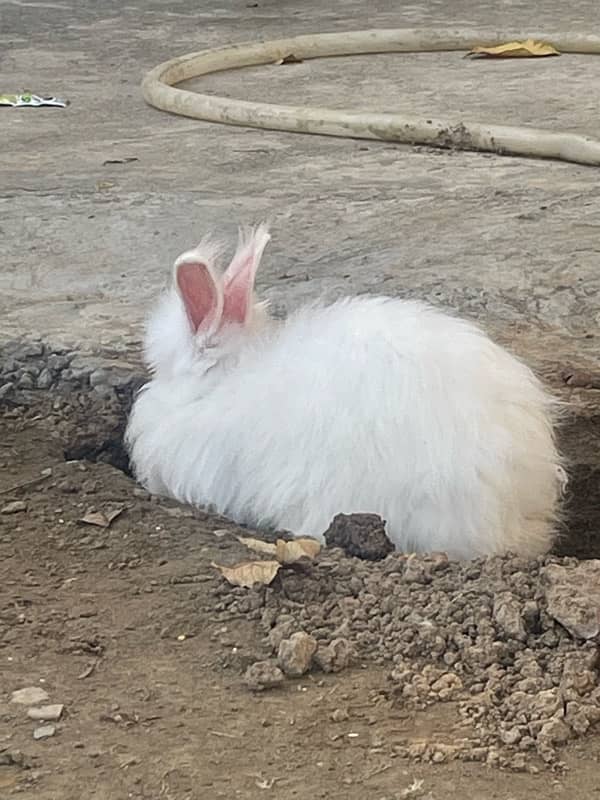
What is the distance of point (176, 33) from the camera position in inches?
331

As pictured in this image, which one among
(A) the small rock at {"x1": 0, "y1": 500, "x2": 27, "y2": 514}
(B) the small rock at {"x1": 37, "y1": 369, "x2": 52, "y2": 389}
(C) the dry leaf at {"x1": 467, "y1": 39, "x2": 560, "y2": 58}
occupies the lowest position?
(C) the dry leaf at {"x1": 467, "y1": 39, "x2": 560, "y2": 58}

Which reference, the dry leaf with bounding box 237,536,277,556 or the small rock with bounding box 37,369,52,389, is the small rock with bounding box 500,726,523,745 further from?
the small rock with bounding box 37,369,52,389

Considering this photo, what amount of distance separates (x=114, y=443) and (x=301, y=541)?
82 cm

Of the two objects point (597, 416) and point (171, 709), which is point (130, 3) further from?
point (171, 709)

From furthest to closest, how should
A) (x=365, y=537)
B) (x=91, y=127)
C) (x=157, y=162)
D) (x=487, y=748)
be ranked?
(x=91, y=127) < (x=157, y=162) < (x=365, y=537) < (x=487, y=748)

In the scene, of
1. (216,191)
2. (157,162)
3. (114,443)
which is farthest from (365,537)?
(157,162)

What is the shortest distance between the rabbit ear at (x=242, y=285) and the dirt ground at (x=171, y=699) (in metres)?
0.45

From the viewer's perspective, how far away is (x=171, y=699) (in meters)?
2.16

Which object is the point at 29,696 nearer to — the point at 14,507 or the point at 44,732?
the point at 44,732

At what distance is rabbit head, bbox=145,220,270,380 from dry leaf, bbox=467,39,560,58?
4.71 metres

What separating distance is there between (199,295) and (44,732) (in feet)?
3.84

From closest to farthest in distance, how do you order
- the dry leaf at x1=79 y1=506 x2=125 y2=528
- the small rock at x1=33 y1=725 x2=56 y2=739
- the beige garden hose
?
the small rock at x1=33 y1=725 x2=56 y2=739
the dry leaf at x1=79 y1=506 x2=125 y2=528
the beige garden hose

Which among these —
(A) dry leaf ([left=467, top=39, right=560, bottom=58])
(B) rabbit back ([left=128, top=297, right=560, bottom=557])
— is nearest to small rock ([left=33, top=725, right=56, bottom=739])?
(B) rabbit back ([left=128, top=297, right=560, bottom=557])

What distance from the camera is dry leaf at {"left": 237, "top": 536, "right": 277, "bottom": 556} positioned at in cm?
266
